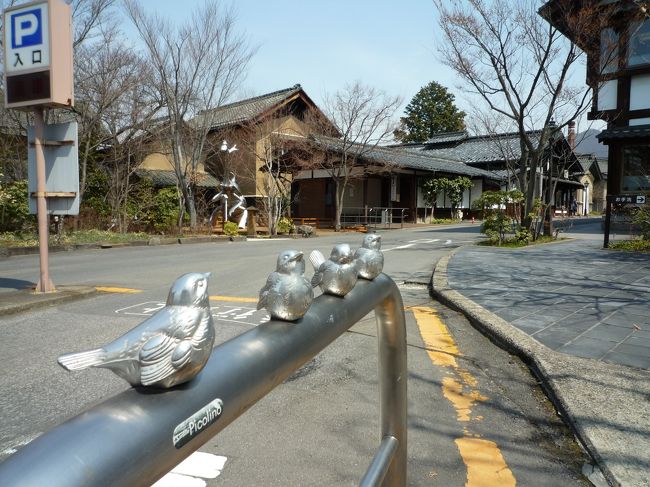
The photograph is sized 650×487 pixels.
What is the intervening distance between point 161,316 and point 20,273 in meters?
9.65

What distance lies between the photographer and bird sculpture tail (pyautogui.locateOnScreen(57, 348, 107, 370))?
0.62m

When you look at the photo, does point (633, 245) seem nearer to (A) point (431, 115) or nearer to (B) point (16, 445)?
(B) point (16, 445)

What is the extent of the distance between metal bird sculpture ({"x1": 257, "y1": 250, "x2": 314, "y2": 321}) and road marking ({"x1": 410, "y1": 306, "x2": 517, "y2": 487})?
1.70 meters

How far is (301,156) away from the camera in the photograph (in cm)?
2338

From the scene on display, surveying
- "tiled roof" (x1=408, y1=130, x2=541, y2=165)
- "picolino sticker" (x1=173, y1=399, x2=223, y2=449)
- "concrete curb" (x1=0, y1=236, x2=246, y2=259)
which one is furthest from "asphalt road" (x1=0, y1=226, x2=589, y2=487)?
"tiled roof" (x1=408, y1=130, x2=541, y2=165)

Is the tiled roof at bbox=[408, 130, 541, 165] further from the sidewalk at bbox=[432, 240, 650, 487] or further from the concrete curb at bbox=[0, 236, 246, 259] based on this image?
the sidewalk at bbox=[432, 240, 650, 487]

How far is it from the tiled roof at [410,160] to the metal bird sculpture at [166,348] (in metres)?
22.9

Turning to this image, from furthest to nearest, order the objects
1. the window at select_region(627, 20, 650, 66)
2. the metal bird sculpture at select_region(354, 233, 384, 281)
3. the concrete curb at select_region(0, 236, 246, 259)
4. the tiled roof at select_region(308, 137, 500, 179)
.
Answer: the tiled roof at select_region(308, 137, 500, 179) → the window at select_region(627, 20, 650, 66) → the concrete curb at select_region(0, 236, 246, 259) → the metal bird sculpture at select_region(354, 233, 384, 281)

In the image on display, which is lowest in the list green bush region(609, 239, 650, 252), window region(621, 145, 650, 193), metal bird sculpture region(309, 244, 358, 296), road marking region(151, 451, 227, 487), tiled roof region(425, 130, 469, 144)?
road marking region(151, 451, 227, 487)

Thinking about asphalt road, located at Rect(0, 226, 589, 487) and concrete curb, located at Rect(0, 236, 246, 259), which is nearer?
asphalt road, located at Rect(0, 226, 589, 487)

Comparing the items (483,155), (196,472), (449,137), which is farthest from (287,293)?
(449,137)

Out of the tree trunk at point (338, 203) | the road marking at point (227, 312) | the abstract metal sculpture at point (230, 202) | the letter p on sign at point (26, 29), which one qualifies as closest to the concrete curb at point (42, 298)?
the road marking at point (227, 312)

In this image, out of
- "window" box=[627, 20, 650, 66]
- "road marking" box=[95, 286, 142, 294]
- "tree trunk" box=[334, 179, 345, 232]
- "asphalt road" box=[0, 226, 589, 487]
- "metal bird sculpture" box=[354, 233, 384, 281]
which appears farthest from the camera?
"tree trunk" box=[334, 179, 345, 232]

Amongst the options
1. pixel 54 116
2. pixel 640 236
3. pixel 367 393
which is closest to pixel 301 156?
pixel 54 116
